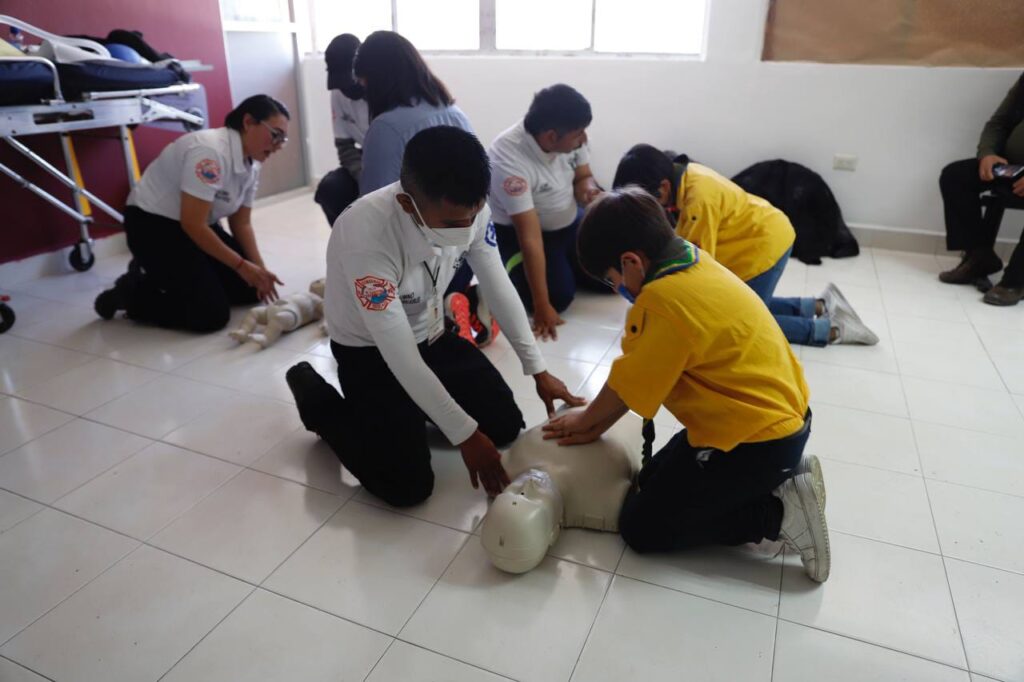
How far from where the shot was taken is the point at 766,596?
55.9 inches

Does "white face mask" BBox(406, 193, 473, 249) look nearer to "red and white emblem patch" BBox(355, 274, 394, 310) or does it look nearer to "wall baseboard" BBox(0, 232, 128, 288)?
"red and white emblem patch" BBox(355, 274, 394, 310)

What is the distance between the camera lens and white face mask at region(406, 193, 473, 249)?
4.96 feet

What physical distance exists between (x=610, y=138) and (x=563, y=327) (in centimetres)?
188

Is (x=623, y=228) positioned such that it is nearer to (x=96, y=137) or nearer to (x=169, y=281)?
(x=169, y=281)

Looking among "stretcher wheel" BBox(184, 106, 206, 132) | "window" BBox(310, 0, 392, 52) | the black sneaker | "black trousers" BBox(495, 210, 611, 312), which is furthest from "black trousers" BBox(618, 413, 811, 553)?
"window" BBox(310, 0, 392, 52)

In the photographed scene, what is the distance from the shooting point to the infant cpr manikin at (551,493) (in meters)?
1.43

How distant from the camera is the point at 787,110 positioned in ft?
12.6

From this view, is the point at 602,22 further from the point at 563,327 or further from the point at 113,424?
the point at 113,424

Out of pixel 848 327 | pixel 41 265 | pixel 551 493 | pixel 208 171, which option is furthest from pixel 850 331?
pixel 41 265

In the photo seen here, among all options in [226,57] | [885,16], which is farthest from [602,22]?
[226,57]

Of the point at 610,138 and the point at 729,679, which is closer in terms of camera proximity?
the point at 729,679

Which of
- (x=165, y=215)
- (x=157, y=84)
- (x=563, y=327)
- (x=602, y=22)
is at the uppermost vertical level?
(x=602, y=22)

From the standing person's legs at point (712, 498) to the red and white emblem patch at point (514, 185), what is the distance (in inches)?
51.6

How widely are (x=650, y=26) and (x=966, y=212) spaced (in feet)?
6.60
